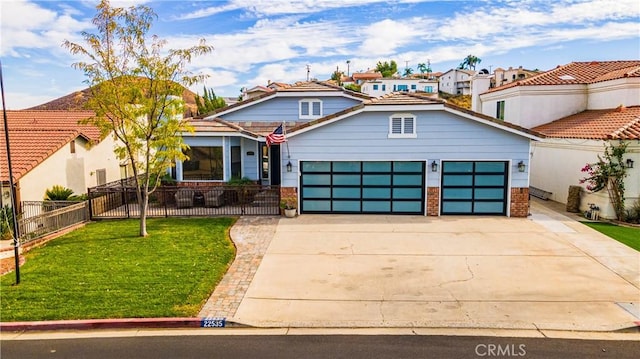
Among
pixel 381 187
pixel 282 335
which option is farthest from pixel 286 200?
pixel 282 335

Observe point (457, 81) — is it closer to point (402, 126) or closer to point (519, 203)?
point (519, 203)

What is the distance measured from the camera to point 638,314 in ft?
28.2

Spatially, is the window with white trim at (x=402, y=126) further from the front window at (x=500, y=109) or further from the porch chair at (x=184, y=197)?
the front window at (x=500, y=109)

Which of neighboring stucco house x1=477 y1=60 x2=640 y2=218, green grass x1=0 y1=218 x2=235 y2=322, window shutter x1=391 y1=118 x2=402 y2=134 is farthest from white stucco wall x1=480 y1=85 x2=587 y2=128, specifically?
green grass x1=0 y1=218 x2=235 y2=322

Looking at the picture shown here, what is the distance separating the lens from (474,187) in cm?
1756

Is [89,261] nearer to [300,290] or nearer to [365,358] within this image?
[300,290]

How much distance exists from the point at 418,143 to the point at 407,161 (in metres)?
0.82

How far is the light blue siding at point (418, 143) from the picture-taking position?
672 inches

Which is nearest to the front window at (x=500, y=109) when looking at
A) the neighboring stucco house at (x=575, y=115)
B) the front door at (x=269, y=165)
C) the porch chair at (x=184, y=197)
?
the neighboring stucco house at (x=575, y=115)

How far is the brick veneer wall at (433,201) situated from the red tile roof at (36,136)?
14819mm

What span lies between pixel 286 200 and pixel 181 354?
10.7 meters

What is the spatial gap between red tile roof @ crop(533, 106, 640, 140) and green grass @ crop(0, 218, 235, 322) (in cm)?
1519

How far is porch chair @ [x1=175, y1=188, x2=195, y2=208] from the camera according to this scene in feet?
60.8

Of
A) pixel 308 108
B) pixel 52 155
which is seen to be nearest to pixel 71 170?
pixel 52 155
